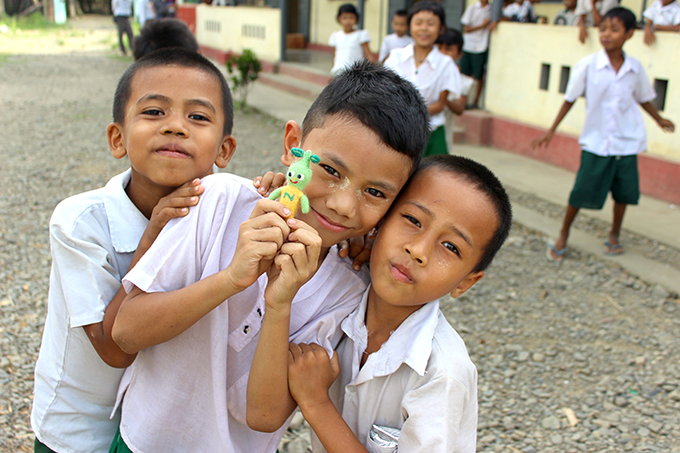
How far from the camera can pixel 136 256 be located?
133 cm

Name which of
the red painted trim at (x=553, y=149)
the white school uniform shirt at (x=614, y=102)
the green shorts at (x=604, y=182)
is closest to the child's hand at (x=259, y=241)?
the green shorts at (x=604, y=182)

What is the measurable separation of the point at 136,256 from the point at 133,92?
16.6 inches

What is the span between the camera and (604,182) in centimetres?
439

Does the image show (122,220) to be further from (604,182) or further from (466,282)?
(604,182)

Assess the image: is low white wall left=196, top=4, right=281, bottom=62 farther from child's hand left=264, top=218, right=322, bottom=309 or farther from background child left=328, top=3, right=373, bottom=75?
child's hand left=264, top=218, right=322, bottom=309

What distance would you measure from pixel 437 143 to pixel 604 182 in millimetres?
1240

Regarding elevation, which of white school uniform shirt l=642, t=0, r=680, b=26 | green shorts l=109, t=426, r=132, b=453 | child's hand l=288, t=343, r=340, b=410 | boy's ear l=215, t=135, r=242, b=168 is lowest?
green shorts l=109, t=426, r=132, b=453

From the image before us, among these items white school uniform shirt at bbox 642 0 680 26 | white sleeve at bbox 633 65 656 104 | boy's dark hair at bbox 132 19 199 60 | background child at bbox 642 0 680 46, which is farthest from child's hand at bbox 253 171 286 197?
white school uniform shirt at bbox 642 0 680 26

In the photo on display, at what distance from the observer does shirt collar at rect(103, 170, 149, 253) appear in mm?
1435

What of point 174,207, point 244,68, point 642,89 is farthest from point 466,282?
A: point 244,68

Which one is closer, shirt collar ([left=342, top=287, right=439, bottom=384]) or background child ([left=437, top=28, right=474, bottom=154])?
shirt collar ([left=342, top=287, right=439, bottom=384])

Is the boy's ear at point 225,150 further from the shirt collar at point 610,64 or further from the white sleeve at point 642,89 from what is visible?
the white sleeve at point 642,89

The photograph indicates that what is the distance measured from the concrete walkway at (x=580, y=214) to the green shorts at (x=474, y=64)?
1214 mm

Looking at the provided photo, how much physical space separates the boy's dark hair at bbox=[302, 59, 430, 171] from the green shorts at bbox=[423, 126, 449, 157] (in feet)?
10.4
